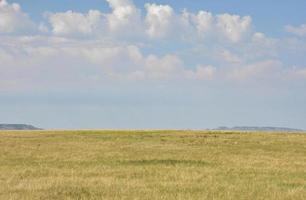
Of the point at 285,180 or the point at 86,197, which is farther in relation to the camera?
the point at 285,180

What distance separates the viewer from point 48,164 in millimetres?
29672

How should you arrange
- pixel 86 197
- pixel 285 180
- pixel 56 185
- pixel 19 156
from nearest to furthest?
pixel 86 197 → pixel 56 185 → pixel 285 180 → pixel 19 156

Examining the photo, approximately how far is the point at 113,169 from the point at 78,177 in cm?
380

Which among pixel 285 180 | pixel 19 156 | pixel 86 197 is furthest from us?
pixel 19 156

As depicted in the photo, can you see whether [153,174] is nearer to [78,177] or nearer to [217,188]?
[78,177]

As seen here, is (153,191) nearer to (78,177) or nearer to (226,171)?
(78,177)

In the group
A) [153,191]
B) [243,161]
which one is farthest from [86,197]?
[243,161]

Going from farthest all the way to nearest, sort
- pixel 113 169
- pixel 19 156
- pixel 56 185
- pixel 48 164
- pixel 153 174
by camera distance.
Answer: pixel 19 156, pixel 48 164, pixel 113 169, pixel 153 174, pixel 56 185

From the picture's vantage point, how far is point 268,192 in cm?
1900

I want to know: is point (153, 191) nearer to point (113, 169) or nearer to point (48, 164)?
point (113, 169)

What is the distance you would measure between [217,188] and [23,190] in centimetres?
690

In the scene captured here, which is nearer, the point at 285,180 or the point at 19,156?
the point at 285,180

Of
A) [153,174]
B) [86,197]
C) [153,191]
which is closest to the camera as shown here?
[86,197]

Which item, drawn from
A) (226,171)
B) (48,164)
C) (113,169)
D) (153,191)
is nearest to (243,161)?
(226,171)
